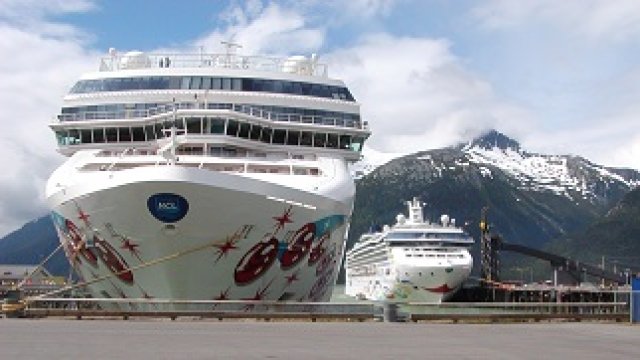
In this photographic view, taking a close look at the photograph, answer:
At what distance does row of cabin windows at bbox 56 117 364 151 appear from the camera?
3406 centimetres

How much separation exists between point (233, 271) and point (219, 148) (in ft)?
22.0

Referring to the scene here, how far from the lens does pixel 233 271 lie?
29328 mm

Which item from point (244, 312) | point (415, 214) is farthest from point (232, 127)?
point (415, 214)

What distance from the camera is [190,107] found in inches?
1480

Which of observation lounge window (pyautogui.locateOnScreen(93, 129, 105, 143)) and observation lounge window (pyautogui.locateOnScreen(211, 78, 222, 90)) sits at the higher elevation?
observation lounge window (pyautogui.locateOnScreen(211, 78, 222, 90))

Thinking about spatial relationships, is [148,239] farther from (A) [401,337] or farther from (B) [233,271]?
(A) [401,337]

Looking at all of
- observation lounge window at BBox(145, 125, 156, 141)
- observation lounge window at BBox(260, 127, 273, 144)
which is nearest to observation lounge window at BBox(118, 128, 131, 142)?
observation lounge window at BBox(145, 125, 156, 141)

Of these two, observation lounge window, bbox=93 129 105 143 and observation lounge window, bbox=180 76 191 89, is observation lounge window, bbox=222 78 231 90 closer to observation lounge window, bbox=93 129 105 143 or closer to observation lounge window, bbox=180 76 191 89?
observation lounge window, bbox=180 76 191 89

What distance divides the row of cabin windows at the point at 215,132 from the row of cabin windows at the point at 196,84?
3.17 meters

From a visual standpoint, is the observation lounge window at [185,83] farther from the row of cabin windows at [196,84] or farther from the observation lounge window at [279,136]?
the observation lounge window at [279,136]

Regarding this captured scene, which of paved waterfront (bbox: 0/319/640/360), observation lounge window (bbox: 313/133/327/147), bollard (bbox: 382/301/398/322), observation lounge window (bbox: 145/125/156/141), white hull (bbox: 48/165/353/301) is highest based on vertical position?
observation lounge window (bbox: 313/133/327/147)

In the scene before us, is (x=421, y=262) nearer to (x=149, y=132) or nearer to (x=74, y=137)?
(x=74, y=137)

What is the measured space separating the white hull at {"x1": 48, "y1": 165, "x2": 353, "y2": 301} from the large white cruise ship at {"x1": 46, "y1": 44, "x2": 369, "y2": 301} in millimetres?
49

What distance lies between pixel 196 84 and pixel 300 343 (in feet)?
76.9
